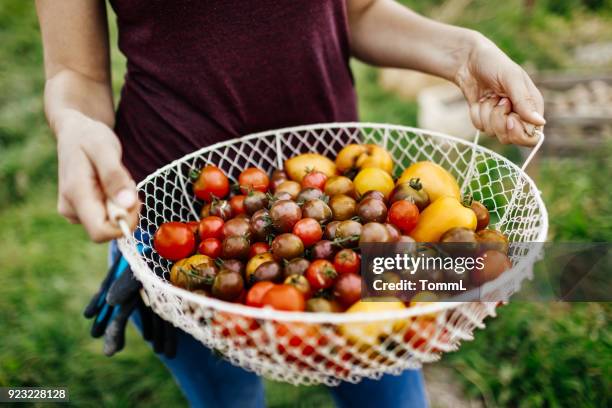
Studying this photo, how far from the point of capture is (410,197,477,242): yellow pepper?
1.13 metres

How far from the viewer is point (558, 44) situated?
4.26 metres

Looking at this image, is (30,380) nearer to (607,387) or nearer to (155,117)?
(155,117)

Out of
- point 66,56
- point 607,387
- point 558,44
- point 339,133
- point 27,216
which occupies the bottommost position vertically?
point 27,216

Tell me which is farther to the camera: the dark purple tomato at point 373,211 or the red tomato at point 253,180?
the red tomato at point 253,180

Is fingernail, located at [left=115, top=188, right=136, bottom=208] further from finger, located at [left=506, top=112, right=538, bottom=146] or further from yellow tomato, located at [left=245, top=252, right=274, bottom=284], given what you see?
finger, located at [left=506, top=112, right=538, bottom=146]

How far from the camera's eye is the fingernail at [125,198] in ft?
3.00

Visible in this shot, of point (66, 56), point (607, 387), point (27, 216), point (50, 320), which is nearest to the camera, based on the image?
point (66, 56)

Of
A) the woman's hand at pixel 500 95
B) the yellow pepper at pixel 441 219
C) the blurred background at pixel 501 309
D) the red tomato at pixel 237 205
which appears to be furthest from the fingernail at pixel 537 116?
the blurred background at pixel 501 309

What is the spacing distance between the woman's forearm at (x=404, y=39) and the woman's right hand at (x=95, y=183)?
0.89m

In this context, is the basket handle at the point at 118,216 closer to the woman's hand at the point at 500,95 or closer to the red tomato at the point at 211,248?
the red tomato at the point at 211,248

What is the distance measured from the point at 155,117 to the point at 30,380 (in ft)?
5.45

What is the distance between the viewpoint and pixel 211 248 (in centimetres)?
119

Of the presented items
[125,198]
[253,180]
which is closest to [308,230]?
[253,180]

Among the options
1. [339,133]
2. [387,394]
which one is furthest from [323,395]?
[339,133]
